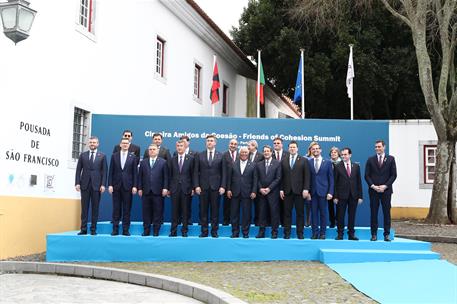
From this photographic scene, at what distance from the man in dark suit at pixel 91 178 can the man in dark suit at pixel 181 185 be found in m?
1.34

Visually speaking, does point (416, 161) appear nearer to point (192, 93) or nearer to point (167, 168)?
point (192, 93)

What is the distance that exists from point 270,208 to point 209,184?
1.26 meters

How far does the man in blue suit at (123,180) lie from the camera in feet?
34.6

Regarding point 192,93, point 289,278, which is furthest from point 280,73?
point 289,278

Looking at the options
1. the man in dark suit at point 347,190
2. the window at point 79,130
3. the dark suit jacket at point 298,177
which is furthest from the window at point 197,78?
the man in dark suit at point 347,190

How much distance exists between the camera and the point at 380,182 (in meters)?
10.6

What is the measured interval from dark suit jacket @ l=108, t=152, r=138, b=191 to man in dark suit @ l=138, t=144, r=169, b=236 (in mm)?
127

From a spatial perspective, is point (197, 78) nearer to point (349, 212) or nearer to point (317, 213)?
point (317, 213)

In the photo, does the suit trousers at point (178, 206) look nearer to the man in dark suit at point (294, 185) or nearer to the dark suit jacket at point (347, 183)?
the man in dark suit at point (294, 185)

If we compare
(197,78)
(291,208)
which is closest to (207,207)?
(291,208)

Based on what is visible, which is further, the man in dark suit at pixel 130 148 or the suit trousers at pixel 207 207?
the man in dark suit at pixel 130 148

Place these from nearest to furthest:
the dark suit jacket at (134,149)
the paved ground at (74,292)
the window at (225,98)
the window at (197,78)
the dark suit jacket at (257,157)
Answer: the paved ground at (74,292)
the dark suit jacket at (257,157)
the dark suit jacket at (134,149)
the window at (197,78)
the window at (225,98)

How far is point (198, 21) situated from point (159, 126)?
784 cm

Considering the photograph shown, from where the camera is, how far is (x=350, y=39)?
23.2 m
